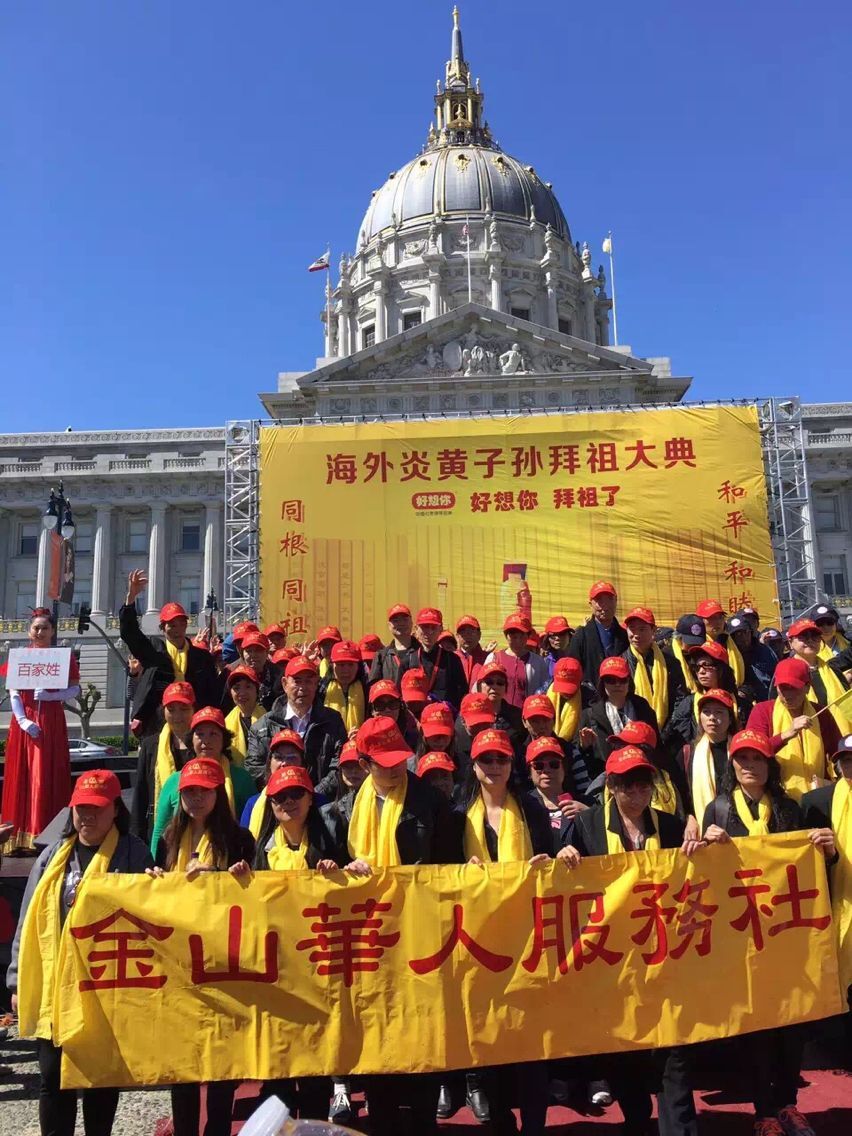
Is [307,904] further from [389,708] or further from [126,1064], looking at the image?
[389,708]

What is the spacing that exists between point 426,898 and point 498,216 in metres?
67.1

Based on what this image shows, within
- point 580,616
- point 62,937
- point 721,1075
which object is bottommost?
point 721,1075

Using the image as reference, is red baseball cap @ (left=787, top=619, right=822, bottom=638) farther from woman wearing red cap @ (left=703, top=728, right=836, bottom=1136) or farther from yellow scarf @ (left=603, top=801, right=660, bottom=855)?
yellow scarf @ (left=603, top=801, right=660, bottom=855)

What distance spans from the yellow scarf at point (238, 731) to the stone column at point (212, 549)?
139ft

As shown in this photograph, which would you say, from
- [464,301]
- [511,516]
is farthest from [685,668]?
[464,301]

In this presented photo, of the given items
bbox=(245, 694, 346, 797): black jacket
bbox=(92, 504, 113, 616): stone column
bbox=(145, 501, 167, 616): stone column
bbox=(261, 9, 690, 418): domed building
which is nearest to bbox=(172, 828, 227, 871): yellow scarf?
bbox=(245, 694, 346, 797): black jacket

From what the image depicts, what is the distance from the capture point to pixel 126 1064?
386 centimetres

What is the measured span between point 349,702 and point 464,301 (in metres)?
58.8

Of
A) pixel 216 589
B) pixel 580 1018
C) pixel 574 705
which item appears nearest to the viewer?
pixel 580 1018

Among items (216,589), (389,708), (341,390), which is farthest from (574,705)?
(216,589)

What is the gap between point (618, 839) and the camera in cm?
425

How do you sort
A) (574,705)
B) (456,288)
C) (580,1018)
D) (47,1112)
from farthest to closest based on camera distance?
(456,288) → (574,705) → (580,1018) → (47,1112)

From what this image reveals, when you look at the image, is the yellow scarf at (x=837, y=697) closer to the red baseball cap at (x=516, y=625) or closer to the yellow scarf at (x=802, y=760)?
the yellow scarf at (x=802, y=760)

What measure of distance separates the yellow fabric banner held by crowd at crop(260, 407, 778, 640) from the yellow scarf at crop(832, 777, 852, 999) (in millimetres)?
9284
